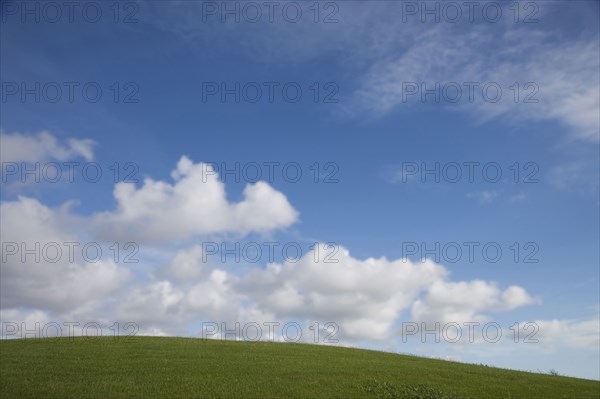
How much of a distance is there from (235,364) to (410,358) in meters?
20.3

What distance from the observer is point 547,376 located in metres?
46.2

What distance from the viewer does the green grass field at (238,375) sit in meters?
32.6

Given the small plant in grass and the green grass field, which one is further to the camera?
the small plant in grass

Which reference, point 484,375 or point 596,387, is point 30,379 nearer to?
point 484,375

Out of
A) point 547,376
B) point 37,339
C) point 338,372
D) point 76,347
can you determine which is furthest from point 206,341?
point 547,376

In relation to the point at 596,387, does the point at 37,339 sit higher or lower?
higher

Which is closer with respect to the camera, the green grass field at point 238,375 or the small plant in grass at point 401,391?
the green grass field at point 238,375

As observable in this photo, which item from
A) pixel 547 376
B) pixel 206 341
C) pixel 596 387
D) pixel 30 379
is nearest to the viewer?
pixel 30 379

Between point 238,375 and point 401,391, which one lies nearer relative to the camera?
point 401,391

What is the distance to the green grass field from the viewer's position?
3256 centimetres

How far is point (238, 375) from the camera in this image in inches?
1453

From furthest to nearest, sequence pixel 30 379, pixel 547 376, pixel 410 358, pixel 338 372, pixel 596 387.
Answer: pixel 410 358
pixel 547 376
pixel 596 387
pixel 338 372
pixel 30 379

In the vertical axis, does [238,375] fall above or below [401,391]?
above

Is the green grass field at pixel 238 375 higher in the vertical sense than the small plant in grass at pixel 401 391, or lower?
higher
